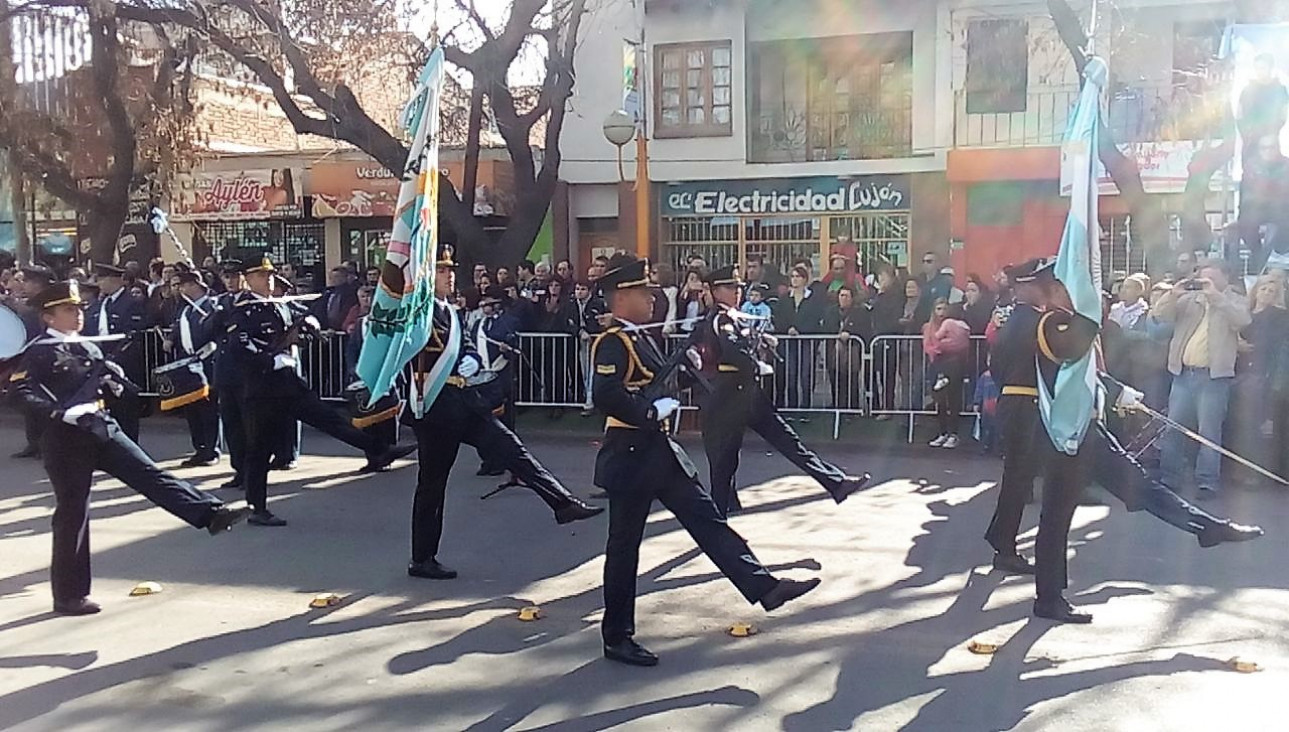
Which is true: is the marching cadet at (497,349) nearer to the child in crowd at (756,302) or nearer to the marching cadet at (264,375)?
the marching cadet at (264,375)

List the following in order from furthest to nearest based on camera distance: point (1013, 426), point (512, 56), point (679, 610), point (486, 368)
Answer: point (512, 56)
point (486, 368)
point (1013, 426)
point (679, 610)

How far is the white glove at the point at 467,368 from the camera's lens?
301 inches

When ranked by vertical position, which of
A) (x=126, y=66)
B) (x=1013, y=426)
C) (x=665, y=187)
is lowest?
(x=1013, y=426)

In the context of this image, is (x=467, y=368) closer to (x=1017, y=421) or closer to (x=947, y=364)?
(x=1017, y=421)

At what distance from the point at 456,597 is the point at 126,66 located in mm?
15021

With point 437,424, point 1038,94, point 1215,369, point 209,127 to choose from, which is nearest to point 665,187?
point 1038,94

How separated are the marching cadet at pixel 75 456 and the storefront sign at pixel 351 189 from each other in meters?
16.3

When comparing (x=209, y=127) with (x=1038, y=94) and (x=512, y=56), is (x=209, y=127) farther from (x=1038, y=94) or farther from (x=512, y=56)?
(x=1038, y=94)

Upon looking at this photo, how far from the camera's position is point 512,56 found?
16.3 meters

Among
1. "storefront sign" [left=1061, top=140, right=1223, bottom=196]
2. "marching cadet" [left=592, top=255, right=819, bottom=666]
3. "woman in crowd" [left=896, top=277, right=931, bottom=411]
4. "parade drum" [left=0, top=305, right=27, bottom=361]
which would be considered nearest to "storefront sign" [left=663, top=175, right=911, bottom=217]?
"storefront sign" [left=1061, top=140, right=1223, bottom=196]

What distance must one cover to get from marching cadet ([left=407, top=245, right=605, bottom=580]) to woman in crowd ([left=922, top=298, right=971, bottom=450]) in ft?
18.9

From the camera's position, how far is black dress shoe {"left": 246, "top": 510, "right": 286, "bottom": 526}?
9.11 metres

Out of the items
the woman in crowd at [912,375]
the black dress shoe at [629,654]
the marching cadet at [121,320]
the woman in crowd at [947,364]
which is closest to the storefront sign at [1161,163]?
the woman in crowd at [912,375]

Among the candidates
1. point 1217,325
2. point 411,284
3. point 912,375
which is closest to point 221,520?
point 411,284
